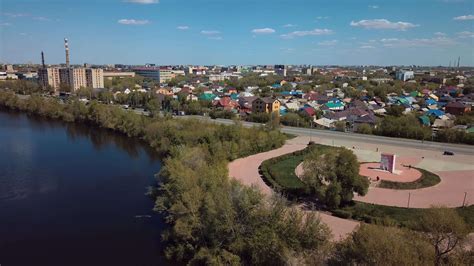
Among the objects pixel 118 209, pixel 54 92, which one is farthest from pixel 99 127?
pixel 54 92

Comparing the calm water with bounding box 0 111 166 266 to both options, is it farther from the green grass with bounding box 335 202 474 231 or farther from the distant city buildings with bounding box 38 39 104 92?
the distant city buildings with bounding box 38 39 104 92

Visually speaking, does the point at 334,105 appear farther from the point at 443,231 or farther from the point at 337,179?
the point at 443,231

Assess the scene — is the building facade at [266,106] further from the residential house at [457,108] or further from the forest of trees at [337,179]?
the forest of trees at [337,179]

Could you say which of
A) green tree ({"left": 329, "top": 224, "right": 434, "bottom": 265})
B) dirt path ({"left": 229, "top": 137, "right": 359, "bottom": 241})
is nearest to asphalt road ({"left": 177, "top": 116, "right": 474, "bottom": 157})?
dirt path ({"left": 229, "top": 137, "right": 359, "bottom": 241})

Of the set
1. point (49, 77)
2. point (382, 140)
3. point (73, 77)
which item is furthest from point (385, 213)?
point (49, 77)

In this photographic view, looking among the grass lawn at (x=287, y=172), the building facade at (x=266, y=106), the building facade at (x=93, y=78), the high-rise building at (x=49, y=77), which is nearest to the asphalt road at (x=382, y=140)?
the building facade at (x=266, y=106)

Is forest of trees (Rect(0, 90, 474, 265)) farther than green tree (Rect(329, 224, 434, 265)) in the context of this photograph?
Yes

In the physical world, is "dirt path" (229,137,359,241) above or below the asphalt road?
below

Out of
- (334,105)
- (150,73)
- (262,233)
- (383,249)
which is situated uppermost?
(150,73)
